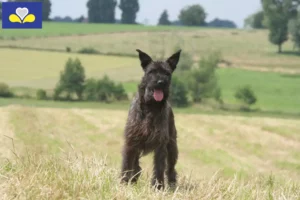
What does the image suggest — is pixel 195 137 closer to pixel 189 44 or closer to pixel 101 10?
pixel 189 44

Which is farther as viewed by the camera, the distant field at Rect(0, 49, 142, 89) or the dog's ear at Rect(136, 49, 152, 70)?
the distant field at Rect(0, 49, 142, 89)

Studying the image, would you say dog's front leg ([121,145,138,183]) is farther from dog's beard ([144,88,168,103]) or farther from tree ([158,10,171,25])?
tree ([158,10,171,25])

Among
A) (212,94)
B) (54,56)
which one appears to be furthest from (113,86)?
(212,94)

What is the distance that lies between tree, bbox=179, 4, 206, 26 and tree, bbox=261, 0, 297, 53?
42.5 feet

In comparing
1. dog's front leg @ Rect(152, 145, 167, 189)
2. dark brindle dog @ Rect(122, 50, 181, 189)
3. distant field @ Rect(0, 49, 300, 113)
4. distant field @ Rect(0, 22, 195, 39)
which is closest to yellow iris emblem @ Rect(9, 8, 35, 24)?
dark brindle dog @ Rect(122, 50, 181, 189)

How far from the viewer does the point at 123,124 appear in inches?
2039

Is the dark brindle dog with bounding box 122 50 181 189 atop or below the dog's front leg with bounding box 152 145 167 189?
atop

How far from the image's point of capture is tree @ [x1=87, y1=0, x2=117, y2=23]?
9375 centimetres

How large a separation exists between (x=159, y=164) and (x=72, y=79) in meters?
63.2

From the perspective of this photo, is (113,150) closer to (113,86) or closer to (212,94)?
(113,86)

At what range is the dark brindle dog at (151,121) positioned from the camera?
7.54 meters

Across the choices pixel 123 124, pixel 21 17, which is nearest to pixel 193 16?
pixel 123 124

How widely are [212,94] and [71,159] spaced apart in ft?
223

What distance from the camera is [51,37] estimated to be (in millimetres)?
70562
